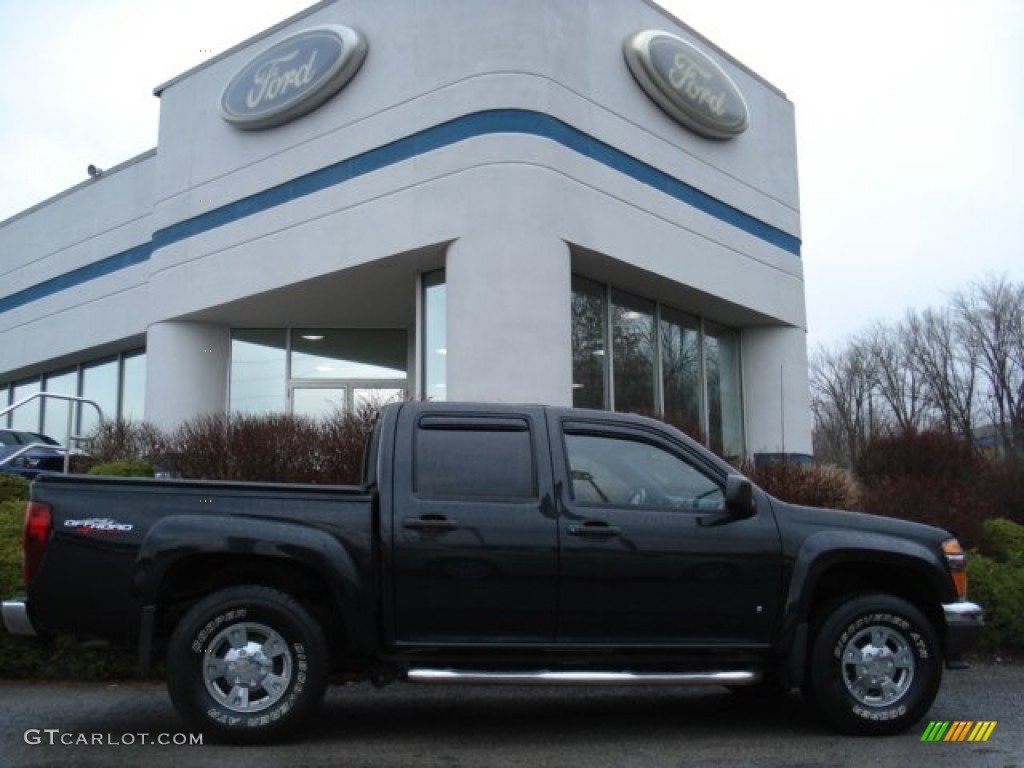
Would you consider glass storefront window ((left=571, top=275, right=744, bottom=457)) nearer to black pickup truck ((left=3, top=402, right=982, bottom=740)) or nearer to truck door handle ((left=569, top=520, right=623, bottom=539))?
black pickup truck ((left=3, top=402, right=982, bottom=740))

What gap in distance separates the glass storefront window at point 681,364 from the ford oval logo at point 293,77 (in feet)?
23.1

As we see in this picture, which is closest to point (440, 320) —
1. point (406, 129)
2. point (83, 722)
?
point (406, 129)

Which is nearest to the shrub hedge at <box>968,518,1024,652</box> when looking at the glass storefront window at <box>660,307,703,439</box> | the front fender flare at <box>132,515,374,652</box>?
the front fender flare at <box>132,515,374,652</box>

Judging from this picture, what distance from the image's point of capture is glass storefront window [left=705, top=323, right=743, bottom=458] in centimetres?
1980

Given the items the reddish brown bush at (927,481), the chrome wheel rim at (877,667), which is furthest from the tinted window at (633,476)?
the reddish brown bush at (927,481)

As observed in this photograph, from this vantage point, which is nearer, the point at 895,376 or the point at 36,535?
Result: the point at 36,535

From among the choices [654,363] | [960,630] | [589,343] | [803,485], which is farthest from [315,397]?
[960,630]

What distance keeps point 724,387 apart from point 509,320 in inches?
300

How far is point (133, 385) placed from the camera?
2212 cm

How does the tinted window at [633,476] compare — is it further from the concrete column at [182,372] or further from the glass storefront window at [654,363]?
the concrete column at [182,372]

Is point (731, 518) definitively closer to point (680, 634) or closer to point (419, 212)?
point (680, 634)

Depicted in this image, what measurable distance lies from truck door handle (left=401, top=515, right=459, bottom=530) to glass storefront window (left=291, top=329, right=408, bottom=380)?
14.3 m

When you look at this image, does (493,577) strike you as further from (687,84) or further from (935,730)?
(687,84)

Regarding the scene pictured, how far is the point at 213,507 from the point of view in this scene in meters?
5.41
